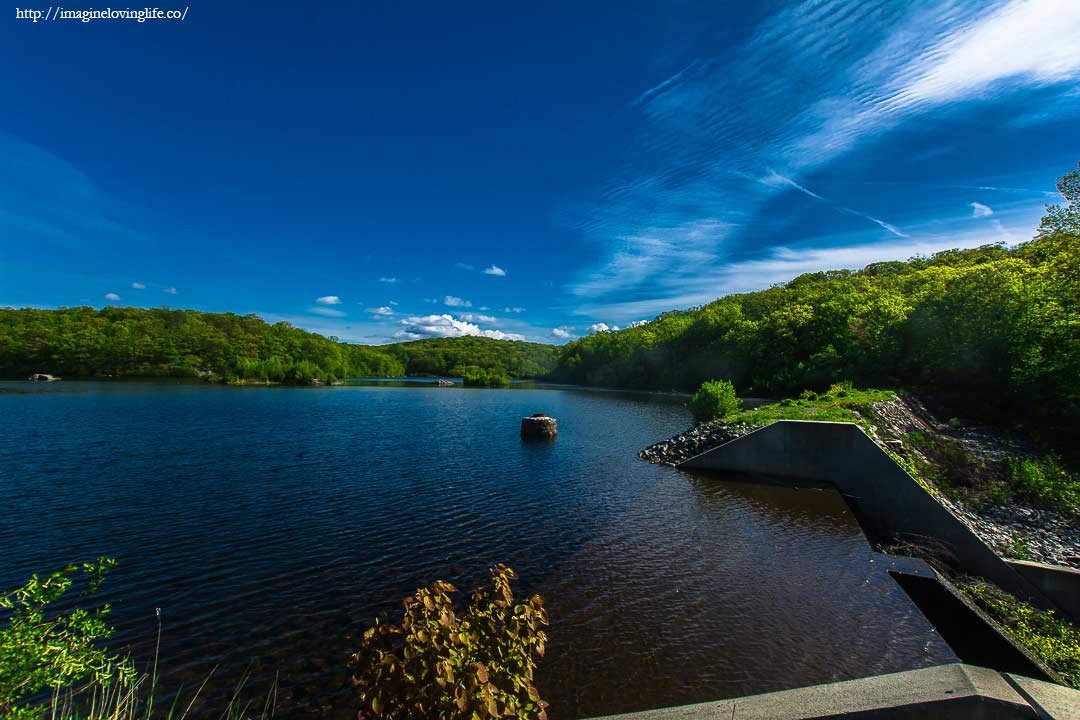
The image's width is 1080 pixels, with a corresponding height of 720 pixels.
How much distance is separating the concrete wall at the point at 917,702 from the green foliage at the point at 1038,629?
5649 mm

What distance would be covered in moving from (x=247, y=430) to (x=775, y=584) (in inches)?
1589

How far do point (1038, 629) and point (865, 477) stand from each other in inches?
351

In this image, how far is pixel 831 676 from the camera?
8.30m

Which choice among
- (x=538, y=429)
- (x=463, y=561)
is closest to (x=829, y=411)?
(x=538, y=429)

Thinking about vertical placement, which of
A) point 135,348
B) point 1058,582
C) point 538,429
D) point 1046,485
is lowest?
point 1058,582

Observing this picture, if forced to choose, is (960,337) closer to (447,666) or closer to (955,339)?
(955,339)

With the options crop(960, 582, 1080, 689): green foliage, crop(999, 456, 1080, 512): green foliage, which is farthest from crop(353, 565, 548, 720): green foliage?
crop(999, 456, 1080, 512): green foliage

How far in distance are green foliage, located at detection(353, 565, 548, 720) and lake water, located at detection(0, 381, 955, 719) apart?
174 inches

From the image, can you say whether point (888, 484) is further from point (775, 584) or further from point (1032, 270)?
point (1032, 270)

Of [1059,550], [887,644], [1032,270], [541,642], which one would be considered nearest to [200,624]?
[541,642]

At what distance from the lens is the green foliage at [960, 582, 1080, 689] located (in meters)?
8.89

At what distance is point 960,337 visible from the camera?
3061 cm

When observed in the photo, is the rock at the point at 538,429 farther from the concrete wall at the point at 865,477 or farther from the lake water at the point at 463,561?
the concrete wall at the point at 865,477

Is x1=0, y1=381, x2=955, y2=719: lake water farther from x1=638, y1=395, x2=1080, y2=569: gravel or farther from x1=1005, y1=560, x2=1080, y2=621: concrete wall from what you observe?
x1=638, y1=395, x2=1080, y2=569: gravel
